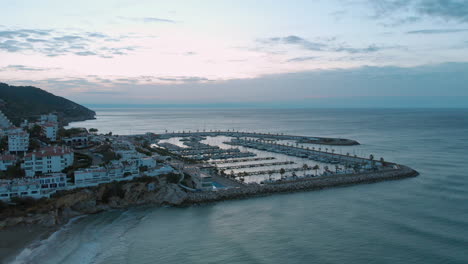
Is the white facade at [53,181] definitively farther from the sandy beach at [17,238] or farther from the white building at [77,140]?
the white building at [77,140]

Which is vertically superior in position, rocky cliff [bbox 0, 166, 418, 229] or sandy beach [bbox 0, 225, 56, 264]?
rocky cliff [bbox 0, 166, 418, 229]

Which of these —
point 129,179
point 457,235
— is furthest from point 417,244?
point 129,179

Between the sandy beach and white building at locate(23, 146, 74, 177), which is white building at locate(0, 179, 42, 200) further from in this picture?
white building at locate(23, 146, 74, 177)

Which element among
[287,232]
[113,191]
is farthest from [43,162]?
[287,232]

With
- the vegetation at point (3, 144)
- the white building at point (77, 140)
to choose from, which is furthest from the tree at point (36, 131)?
the white building at point (77, 140)

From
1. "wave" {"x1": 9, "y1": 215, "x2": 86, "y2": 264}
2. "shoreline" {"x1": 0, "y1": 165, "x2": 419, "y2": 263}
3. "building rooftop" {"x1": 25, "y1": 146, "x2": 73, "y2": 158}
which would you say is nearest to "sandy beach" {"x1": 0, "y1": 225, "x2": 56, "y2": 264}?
"shoreline" {"x1": 0, "y1": 165, "x2": 419, "y2": 263}
